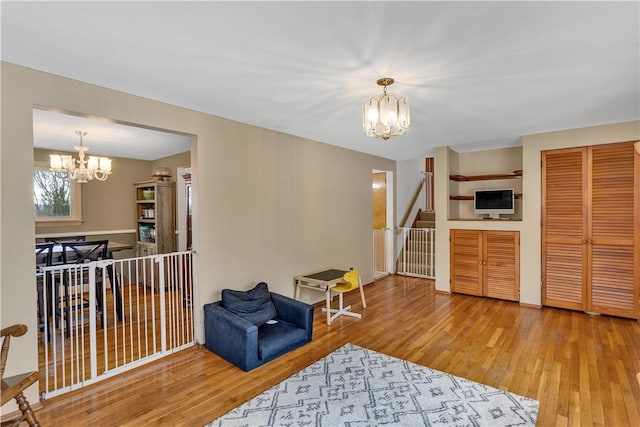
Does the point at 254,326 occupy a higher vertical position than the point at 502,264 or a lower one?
lower

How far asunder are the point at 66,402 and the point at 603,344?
488 centimetres

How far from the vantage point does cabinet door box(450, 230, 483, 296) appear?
4902 millimetres

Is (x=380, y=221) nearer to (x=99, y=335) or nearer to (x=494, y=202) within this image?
(x=494, y=202)

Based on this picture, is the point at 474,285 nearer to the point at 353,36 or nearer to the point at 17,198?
the point at 353,36

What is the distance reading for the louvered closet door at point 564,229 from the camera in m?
4.08

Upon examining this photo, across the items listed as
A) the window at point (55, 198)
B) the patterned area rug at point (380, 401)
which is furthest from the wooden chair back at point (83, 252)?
the patterned area rug at point (380, 401)

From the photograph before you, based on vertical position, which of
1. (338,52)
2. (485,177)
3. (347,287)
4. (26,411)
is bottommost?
(26,411)

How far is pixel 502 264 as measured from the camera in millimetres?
→ 4699

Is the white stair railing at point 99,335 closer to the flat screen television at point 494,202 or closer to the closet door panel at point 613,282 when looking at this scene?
the flat screen television at point 494,202

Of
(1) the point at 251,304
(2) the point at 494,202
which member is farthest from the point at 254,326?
(2) the point at 494,202

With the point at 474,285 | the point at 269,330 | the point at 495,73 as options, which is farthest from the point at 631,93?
the point at 269,330

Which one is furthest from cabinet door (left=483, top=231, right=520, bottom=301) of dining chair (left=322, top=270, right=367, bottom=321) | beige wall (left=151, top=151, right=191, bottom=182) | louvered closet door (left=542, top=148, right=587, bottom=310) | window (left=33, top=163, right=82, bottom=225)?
window (left=33, top=163, right=82, bottom=225)

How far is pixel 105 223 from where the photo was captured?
5.79 m

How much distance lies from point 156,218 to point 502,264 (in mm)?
5761
